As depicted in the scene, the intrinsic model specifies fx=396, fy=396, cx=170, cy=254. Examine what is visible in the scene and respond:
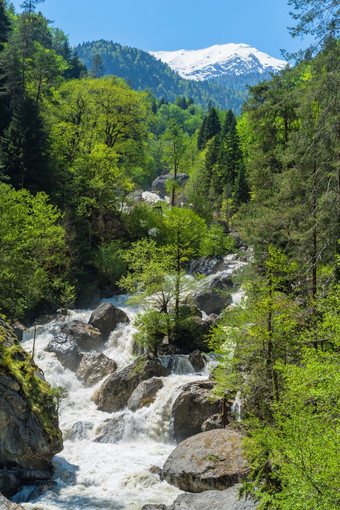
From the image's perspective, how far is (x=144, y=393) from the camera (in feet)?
58.0

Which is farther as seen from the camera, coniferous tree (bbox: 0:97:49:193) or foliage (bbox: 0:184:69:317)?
coniferous tree (bbox: 0:97:49:193)

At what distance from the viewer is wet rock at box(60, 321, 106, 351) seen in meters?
22.2

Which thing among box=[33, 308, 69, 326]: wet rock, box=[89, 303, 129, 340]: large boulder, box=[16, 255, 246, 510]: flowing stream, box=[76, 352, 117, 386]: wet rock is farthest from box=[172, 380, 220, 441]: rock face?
box=[33, 308, 69, 326]: wet rock

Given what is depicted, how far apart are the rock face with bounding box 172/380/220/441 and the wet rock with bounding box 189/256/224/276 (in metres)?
18.0

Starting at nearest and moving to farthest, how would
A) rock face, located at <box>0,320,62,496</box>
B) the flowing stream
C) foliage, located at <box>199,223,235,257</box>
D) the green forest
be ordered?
Result: 1. the green forest
2. rock face, located at <box>0,320,62,496</box>
3. the flowing stream
4. foliage, located at <box>199,223,235,257</box>

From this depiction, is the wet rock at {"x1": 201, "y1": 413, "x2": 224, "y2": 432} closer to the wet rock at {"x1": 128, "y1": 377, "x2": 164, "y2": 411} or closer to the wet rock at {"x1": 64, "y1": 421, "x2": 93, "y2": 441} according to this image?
the wet rock at {"x1": 128, "y1": 377, "x2": 164, "y2": 411}

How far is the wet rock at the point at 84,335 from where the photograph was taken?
876 inches

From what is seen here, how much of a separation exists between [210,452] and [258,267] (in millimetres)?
10247

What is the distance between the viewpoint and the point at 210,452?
42.1ft

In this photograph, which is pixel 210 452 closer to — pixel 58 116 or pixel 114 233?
pixel 114 233

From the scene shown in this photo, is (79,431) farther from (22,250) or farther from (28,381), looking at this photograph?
(22,250)

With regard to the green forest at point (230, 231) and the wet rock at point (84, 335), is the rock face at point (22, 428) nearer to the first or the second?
the green forest at point (230, 231)

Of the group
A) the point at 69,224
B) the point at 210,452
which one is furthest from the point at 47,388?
the point at 69,224

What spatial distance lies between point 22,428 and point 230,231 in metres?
33.0
